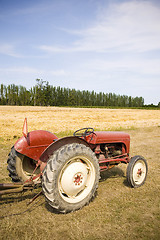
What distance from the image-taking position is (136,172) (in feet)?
14.4

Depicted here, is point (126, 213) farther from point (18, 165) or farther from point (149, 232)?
point (18, 165)

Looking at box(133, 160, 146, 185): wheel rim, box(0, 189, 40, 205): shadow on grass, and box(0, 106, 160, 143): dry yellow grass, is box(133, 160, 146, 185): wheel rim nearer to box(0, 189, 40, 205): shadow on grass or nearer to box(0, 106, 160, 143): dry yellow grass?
box(0, 189, 40, 205): shadow on grass

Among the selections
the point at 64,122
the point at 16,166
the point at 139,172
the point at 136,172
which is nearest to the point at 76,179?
the point at 16,166

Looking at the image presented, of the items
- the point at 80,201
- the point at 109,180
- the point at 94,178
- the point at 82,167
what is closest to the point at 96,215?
the point at 80,201

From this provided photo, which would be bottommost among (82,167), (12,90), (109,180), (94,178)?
(109,180)

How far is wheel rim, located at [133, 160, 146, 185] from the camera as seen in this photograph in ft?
14.4

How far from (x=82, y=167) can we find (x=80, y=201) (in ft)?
1.88

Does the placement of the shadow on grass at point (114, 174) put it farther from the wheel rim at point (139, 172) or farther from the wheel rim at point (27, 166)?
the wheel rim at point (27, 166)

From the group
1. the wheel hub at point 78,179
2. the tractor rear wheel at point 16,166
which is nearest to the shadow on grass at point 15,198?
the tractor rear wheel at point 16,166

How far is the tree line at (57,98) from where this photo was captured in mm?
76625

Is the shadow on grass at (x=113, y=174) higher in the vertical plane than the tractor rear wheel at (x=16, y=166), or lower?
lower

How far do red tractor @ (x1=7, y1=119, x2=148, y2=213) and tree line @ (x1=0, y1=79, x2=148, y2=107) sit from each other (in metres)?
72.2

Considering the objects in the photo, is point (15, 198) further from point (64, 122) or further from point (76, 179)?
point (64, 122)

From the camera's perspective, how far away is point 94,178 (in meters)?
3.42
